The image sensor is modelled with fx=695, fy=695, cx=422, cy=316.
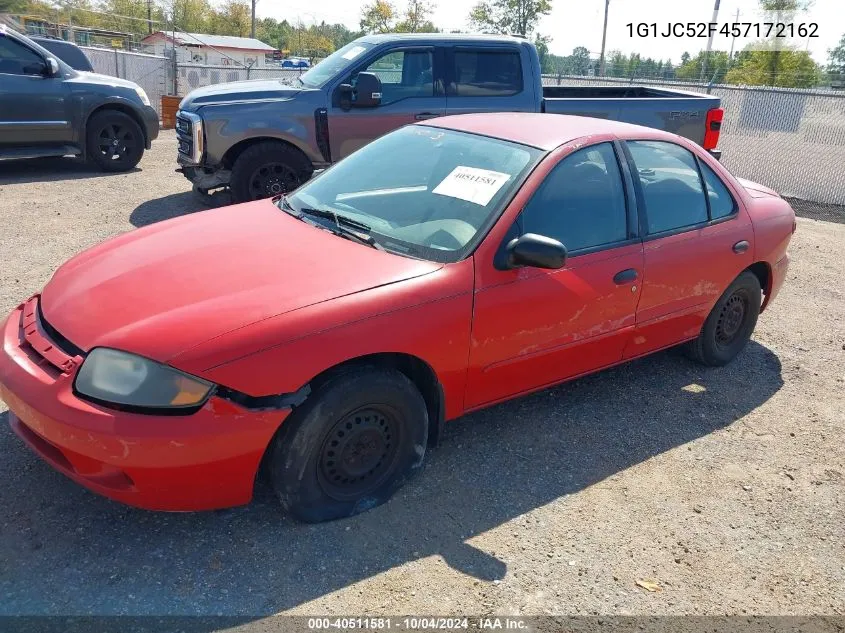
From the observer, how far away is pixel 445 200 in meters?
3.44

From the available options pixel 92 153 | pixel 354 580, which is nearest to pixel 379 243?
pixel 354 580

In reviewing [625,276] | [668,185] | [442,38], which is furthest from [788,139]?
[625,276]

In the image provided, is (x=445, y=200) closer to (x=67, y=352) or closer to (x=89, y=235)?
(x=67, y=352)

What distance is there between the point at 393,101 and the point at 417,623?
243 inches

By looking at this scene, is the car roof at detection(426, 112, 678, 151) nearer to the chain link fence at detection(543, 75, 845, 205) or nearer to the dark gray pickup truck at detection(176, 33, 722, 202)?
the dark gray pickup truck at detection(176, 33, 722, 202)

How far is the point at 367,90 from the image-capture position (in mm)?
7344

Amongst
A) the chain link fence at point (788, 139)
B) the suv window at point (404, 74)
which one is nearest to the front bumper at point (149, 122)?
the suv window at point (404, 74)

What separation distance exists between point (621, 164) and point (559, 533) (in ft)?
6.65

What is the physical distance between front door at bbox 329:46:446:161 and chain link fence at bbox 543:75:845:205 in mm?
6389

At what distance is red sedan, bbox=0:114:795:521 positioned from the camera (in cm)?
253

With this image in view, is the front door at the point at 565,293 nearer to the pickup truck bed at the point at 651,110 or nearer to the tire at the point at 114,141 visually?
the pickup truck bed at the point at 651,110

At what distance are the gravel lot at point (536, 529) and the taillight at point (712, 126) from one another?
4.10 metres

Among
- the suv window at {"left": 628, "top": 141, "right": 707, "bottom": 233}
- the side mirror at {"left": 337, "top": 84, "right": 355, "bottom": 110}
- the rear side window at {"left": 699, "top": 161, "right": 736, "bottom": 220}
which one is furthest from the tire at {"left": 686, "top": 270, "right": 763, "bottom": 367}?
the side mirror at {"left": 337, "top": 84, "right": 355, "bottom": 110}

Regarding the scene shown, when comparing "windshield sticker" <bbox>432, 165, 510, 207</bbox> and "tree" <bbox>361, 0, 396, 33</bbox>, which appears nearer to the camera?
"windshield sticker" <bbox>432, 165, 510, 207</bbox>
